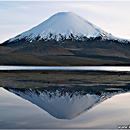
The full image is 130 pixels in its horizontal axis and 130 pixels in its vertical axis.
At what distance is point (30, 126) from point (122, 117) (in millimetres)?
4620

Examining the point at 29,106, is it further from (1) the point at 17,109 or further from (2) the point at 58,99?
(2) the point at 58,99

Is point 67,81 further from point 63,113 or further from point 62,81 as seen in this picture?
point 63,113

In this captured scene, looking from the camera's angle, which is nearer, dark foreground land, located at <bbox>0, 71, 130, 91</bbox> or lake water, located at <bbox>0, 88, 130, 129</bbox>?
lake water, located at <bbox>0, 88, 130, 129</bbox>

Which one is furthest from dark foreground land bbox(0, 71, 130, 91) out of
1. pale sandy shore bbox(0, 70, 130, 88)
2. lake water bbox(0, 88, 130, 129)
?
lake water bbox(0, 88, 130, 129)

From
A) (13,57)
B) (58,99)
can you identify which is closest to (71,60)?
(13,57)

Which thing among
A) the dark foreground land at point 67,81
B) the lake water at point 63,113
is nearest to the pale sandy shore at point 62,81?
the dark foreground land at point 67,81

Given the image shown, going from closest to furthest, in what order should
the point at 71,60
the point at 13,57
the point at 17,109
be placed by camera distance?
the point at 17,109, the point at 13,57, the point at 71,60

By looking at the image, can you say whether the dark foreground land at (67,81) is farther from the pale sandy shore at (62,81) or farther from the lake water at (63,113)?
the lake water at (63,113)

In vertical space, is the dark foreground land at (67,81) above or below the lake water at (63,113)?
above

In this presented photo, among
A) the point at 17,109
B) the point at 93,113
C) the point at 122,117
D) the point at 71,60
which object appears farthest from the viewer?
the point at 71,60

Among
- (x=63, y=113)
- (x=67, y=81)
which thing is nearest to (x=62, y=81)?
(x=67, y=81)

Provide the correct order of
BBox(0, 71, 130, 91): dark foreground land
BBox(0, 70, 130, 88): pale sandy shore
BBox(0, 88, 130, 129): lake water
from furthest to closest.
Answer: BBox(0, 70, 130, 88): pale sandy shore < BBox(0, 71, 130, 91): dark foreground land < BBox(0, 88, 130, 129): lake water

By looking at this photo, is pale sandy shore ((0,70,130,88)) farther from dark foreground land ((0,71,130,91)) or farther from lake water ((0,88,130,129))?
lake water ((0,88,130,129))

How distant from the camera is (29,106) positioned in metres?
17.7
